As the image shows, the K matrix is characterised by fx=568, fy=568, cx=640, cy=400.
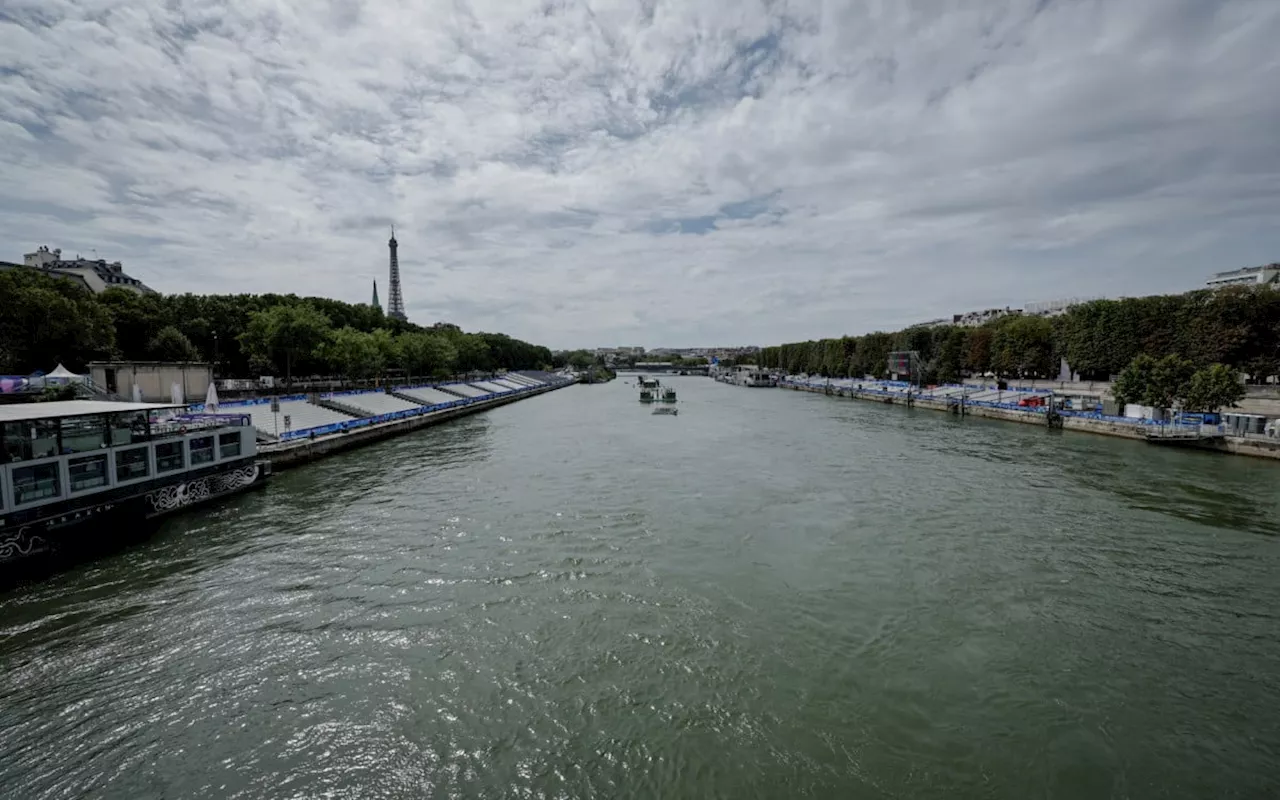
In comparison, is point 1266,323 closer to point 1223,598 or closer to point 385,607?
point 1223,598

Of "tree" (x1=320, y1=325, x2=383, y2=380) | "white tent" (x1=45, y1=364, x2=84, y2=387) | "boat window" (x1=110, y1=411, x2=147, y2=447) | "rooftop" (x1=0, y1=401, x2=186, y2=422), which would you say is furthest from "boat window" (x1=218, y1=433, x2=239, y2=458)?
"tree" (x1=320, y1=325, x2=383, y2=380)

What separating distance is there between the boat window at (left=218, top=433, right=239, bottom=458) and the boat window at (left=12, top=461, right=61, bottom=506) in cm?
736

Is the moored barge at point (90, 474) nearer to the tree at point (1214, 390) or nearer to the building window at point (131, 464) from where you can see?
the building window at point (131, 464)

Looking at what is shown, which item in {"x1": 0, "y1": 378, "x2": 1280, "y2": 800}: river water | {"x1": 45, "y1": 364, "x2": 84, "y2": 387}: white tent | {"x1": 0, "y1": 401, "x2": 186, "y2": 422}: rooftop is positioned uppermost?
{"x1": 45, "y1": 364, "x2": 84, "y2": 387}: white tent

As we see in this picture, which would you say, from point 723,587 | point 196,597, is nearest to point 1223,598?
point 723,587

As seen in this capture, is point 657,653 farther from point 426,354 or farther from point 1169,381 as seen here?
point 426,354

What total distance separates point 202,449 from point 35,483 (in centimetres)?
717

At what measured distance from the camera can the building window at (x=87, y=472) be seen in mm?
16502

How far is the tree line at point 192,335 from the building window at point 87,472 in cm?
3186

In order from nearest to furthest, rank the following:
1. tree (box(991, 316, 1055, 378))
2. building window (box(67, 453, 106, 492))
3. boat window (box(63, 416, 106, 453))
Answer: building window (box(67, 453, 106, 492)), boat window (box(63, 416, 106, 453)), tree (box(991, 316, 1055, 378))

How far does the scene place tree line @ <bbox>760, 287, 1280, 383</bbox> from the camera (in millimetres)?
48188

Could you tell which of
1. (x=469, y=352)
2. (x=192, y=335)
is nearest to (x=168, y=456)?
(x=192, y=335)

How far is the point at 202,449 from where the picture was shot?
22.5 meters

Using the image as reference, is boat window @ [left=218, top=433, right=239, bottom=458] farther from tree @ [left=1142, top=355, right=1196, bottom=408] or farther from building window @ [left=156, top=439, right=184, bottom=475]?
tree @ [left=1142, top=355, right=1196, bottom=408]
